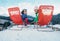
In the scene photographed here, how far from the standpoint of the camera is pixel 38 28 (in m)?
2.62

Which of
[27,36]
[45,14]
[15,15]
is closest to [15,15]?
[15,15]

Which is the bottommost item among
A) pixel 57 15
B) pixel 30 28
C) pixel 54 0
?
pixel 30 28

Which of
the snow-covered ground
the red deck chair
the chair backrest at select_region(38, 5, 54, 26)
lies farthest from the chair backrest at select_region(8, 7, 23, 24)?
the chair backrest at select_region(38, 5, 54, 26)

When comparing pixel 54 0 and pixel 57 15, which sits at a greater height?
pixel 54 0

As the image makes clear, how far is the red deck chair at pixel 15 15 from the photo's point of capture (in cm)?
262

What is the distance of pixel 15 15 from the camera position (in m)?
2.63

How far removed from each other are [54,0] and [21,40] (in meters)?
0.86

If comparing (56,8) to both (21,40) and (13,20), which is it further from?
(21,40)

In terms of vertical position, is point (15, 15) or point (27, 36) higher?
point (15, 15)

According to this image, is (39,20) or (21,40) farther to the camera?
(39,20)

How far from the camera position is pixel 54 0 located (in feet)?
8.63

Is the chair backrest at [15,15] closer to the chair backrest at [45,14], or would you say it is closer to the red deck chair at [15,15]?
the red deck chair at [15,15]

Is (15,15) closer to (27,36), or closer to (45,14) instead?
(45,14)

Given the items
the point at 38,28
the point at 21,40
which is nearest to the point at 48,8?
the point at 38,28
